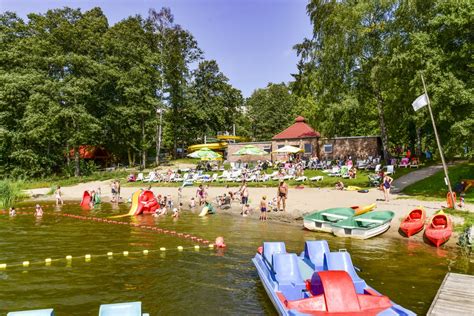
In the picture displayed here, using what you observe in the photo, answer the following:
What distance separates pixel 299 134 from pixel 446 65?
23.2 metres

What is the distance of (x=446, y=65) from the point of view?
21266mm

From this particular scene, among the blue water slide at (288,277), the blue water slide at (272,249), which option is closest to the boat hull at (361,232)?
the blue water slide at (272,249)

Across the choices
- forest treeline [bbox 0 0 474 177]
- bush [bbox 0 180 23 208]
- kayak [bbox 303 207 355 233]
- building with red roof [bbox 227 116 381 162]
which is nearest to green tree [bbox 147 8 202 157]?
forest treeline [bbox 0 0 474 177]

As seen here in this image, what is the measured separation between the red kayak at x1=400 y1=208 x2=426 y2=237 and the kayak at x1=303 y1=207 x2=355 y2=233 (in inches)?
100

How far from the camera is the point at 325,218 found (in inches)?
733

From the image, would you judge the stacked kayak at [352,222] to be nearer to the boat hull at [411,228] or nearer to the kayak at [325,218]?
the kayak at [325,218]

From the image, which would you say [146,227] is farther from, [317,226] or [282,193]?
[317,226]

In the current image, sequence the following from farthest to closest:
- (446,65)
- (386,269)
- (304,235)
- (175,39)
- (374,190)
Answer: (175,39)
(374,190)
(446,65)
(304,235)
(386,269)

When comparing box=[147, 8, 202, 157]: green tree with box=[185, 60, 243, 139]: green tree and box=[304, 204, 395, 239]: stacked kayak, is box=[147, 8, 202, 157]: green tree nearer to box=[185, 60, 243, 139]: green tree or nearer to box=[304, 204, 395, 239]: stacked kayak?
box=[185, 60, 243, 139]: green tree

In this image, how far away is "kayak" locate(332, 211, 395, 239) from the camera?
1648 cm

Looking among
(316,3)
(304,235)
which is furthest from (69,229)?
(316,3)

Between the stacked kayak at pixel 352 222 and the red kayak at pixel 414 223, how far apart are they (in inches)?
26.0

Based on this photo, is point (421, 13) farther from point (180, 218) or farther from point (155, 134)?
point (155, 134)

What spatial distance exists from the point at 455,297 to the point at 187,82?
169 ft
